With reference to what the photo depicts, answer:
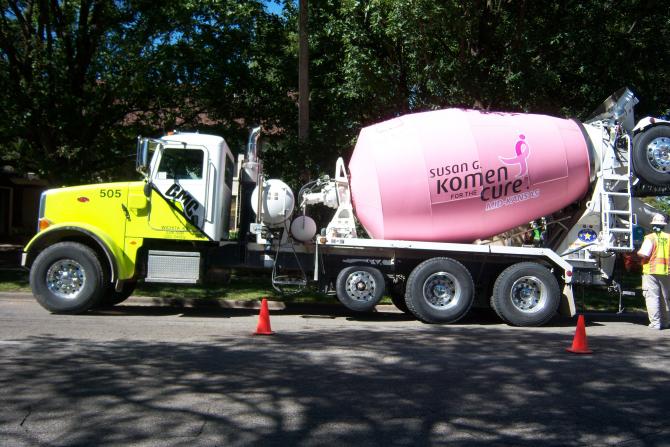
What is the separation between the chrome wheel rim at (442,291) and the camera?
1084 centimetres

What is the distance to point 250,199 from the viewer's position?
1144 centimetres

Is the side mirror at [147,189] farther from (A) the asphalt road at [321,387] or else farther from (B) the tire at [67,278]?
(A) the asphalt road at [321,387]

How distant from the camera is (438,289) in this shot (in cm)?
1091

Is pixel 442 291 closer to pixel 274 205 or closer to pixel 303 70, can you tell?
pixel 274 205

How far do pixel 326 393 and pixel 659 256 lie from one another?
750 centimetres

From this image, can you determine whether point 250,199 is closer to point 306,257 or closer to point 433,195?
point 306,257

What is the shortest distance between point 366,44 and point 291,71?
3.01 m

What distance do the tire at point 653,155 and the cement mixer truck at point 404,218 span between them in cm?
2

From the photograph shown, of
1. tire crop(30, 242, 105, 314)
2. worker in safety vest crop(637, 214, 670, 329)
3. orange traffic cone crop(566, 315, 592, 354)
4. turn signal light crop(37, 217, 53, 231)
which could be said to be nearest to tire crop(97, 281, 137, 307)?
tire crop(30, 242, 105, 314)

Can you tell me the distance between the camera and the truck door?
35.5ft

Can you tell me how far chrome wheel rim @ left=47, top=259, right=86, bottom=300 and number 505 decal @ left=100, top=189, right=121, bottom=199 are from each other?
1183 mm

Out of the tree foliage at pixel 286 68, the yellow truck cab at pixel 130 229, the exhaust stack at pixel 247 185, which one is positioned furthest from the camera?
the tree foliage at pixel 286 68

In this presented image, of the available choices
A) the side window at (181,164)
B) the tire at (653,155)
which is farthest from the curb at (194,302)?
the tire at (653,155)

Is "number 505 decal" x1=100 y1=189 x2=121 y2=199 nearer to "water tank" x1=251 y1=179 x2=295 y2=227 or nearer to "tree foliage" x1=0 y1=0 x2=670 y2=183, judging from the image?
"water tank" x1=251 y1=179 x2=295 y2=227
